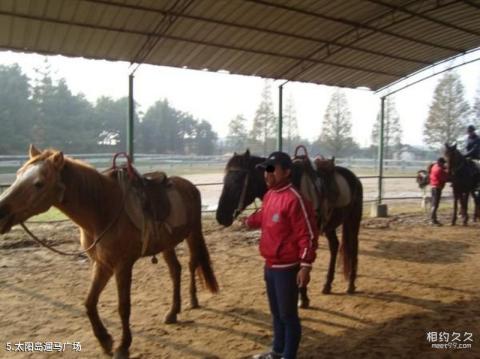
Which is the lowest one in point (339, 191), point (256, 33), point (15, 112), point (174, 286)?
point (174, 286)

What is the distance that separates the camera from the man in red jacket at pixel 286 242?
293 centimetres

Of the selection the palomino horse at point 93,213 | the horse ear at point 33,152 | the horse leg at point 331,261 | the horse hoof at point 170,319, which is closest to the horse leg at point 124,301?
the palomino horse at point 93,213

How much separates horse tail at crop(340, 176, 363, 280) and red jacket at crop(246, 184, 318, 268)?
8.96ft

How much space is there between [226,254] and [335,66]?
638cm

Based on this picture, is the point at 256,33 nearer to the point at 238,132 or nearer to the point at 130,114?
the point at 130,114

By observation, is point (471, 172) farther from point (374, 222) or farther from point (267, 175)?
point (267, 175)

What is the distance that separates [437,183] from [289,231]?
9504 millimetres

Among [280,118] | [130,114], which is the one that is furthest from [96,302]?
[280,118]

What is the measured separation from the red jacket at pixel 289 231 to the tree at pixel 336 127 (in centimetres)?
3238

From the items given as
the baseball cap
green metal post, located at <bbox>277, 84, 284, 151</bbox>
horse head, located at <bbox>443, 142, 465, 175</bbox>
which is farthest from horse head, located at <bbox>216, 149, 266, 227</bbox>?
horse head, located at <bbox>443, 142, 465, 175</bbox>

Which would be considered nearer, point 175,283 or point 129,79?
point 175,283

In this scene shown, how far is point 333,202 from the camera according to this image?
5.46m

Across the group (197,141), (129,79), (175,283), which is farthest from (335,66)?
(197,141)

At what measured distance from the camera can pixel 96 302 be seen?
11.6 ft
